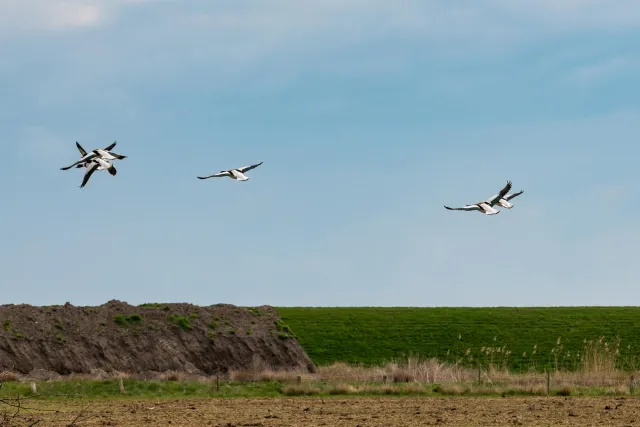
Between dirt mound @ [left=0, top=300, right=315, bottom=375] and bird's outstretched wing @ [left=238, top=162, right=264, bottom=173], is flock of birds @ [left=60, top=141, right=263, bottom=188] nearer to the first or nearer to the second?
bird's outstretched wing @ [left=238, top=162, right=264, bottom=173]

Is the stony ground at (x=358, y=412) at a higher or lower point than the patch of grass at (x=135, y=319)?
lower

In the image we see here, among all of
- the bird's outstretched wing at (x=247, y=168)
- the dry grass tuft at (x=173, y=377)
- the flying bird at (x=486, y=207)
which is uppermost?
the bird's outstretched wing at (x=247, y=168)

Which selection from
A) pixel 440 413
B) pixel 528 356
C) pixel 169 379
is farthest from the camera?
pixel 528 356

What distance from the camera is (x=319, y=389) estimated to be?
1351 inches

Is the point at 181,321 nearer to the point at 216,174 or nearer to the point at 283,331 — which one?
the point at 283,331

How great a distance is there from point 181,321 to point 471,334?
17807mm

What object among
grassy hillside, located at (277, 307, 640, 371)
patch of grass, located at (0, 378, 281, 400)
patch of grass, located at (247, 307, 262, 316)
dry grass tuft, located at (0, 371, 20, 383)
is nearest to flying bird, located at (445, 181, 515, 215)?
patch of grass, located at (0, 378, 281, 400)

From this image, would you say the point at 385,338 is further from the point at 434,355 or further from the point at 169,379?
the point at 169,379

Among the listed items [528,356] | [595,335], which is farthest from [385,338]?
[595,335]

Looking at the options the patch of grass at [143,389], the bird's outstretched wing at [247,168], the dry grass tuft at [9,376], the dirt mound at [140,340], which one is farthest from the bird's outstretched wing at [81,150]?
the dirt mound at [140,340]

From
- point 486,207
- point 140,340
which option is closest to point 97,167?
point 486,207

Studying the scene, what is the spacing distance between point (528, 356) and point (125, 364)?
21.8m

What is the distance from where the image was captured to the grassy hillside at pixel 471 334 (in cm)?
4919

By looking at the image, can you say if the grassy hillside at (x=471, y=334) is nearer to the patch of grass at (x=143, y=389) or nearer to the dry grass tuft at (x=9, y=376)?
the patch of grass at (x=143, y=389)
